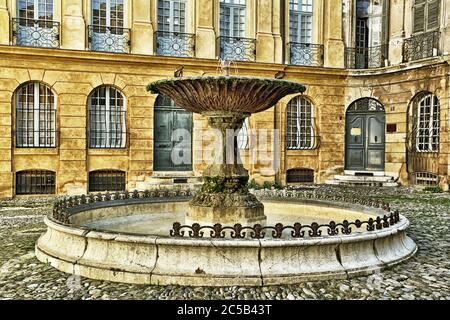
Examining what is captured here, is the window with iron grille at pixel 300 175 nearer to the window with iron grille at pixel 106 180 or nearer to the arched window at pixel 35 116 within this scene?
the window with iron grille at pixel 106 180

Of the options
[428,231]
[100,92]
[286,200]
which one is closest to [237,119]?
[286,200]

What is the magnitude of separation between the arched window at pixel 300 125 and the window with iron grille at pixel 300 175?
949 millimetres

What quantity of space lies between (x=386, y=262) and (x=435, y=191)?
39.6ft

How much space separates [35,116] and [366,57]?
13.7 meters

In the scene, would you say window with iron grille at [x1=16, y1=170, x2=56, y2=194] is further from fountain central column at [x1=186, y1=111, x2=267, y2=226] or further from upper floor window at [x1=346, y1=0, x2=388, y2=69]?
upper floor window at [x1=346, y1=0, x2=388, y2=69]

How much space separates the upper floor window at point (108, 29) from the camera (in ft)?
54.5

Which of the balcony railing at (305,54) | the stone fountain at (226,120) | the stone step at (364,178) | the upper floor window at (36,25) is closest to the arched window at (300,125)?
the balcony railing at (305,54)

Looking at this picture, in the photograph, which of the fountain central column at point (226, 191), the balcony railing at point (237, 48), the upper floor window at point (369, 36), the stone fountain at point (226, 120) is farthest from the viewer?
the upper floor window at point (369, 36)

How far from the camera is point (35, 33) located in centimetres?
1579

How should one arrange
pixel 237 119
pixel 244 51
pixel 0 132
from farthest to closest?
pixel 244 51
pixel 0 132
pixel 237 119

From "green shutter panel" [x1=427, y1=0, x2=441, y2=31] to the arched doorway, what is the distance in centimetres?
366

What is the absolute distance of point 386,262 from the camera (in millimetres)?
5973

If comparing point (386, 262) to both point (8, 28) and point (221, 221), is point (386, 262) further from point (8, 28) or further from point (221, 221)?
point (8, 28)

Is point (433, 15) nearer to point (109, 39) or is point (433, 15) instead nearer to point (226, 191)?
point (109, 39)
